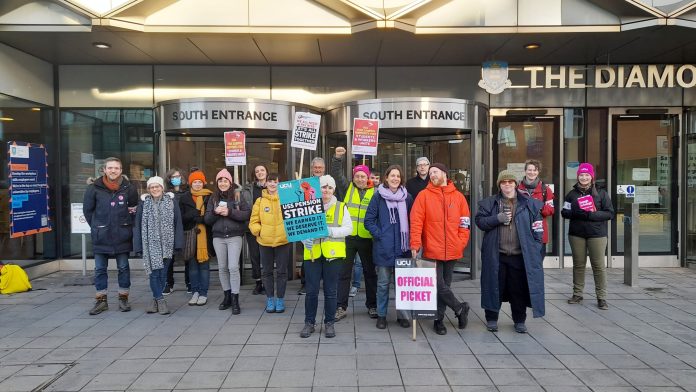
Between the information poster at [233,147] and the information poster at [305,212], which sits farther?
the information poster at [233,147]

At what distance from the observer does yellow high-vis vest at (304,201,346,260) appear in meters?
5.07

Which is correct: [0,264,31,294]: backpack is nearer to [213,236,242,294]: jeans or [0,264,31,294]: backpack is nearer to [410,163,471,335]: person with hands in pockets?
[213,236,242,294]: jeans

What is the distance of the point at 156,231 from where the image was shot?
6074 mm

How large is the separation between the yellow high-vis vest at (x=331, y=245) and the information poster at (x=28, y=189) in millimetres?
5655

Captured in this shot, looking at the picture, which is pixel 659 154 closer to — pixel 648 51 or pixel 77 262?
pixel 648 51

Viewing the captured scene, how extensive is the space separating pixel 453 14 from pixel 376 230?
154 inches

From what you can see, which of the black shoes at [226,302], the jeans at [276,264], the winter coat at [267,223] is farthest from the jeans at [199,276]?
the winter coat at [267,223]

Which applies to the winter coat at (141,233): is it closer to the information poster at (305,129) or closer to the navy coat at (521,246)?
the information poster at (305,129)

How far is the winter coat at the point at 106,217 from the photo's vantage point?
20.2 feet

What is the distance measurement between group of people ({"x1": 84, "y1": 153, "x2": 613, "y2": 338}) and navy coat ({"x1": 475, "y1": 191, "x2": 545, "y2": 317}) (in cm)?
1

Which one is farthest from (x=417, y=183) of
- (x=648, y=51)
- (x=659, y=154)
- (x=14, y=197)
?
(x=14, y=197)

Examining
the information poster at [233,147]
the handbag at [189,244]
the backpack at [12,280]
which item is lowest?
the backpack at [12,280]

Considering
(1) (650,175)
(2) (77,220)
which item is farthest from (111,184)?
(1) (650,175)

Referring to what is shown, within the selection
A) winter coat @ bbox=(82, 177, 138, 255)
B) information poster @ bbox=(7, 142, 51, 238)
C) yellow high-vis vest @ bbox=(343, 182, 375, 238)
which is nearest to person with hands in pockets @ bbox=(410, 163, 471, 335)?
yellow high-vis vest @ bbox=(343, 182, 375, 238)
